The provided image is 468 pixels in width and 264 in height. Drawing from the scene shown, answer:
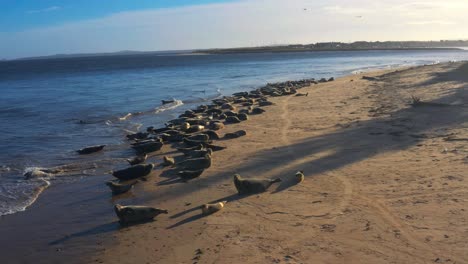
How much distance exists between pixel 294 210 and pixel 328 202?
2.35 ft

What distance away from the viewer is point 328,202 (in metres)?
8.08

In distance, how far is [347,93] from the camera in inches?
1004

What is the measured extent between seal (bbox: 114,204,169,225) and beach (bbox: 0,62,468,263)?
178 millimetres

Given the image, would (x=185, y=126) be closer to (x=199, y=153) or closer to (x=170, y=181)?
(x=199, y=153)

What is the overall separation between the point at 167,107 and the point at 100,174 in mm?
15467

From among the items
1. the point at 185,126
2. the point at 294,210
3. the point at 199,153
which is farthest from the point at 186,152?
the point at 294,210

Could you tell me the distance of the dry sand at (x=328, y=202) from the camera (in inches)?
245

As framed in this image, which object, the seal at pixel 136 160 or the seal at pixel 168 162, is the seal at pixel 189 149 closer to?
the seal at pixel 168 162

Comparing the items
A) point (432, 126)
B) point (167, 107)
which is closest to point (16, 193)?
point (432, 126)

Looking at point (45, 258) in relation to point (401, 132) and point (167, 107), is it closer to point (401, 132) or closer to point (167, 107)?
point (401, 132)

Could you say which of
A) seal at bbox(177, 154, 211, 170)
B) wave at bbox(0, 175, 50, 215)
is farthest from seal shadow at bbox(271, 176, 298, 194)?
wave at bbox(0, 175, 50, 215)

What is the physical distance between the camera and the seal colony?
8.16 meters

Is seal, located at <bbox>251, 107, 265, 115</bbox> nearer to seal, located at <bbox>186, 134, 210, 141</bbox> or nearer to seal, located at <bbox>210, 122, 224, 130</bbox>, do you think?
seal, located at <bbox>210, 122, 224, 130</bbox>

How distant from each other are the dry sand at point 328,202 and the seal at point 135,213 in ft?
0.63
